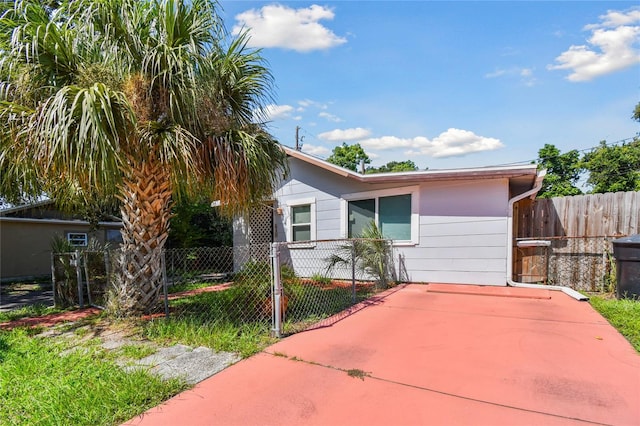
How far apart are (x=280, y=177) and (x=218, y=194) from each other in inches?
198

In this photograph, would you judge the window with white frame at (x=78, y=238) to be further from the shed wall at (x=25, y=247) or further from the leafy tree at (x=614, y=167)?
the leafy tree at (x=614, y=167)

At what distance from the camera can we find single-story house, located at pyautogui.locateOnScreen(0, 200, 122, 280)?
41.0 feet

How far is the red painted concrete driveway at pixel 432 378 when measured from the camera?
2502 mm

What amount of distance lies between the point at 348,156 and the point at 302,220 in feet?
75.0

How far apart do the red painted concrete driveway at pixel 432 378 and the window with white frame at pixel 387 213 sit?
3507 millimetres

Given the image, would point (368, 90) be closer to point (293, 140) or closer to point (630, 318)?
point (630, 318)

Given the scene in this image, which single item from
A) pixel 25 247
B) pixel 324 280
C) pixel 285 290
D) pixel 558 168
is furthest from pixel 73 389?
pixel 558 168

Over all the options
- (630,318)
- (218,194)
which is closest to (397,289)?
(630,318)

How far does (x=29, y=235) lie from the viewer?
13.2m

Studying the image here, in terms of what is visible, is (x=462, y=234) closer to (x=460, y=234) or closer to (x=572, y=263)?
(x=460, y=234)

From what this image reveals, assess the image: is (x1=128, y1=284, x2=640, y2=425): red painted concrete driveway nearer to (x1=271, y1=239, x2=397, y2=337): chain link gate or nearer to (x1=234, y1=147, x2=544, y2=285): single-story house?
(x1=271, y1=239, x2=397, y2=337): chain link gate

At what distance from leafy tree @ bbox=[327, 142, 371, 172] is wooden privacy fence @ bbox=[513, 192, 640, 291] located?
2379 cm

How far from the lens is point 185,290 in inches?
335

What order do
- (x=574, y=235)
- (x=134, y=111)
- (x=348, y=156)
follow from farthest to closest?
(x=348, y=156), (x=574, y=235), (x=134, y=111)
